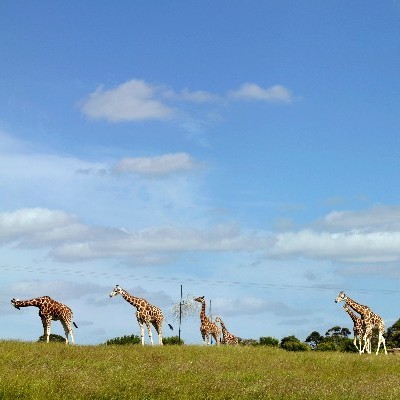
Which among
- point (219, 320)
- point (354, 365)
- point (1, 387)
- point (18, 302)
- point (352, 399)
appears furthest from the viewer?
point (219, 320)

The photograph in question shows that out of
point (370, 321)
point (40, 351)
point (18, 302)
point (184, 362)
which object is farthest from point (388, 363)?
point (18, 302)

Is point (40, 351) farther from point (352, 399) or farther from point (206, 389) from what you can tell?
point (352, 399)

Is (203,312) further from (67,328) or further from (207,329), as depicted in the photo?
(67,328)

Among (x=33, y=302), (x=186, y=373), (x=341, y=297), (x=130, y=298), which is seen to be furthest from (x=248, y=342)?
(x=186, y=373)

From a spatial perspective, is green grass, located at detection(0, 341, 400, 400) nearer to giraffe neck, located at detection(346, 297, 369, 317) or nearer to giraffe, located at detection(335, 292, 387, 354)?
giraffe, located at detection(335, 292, 387, 354)

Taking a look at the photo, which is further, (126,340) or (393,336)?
(393,336)

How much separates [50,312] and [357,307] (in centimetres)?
1973

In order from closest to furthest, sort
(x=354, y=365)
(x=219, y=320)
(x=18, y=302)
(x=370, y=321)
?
(x=354, y=365)
(x=18, y=302)
(x=370, y=321)
(x=219, y=320)

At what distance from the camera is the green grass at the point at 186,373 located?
21.8m

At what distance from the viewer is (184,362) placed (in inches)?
1188

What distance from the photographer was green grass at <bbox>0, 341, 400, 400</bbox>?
71.6 feet

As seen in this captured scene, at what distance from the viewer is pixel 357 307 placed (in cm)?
4650

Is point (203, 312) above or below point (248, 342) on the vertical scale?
above

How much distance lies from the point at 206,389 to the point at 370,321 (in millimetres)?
24913
